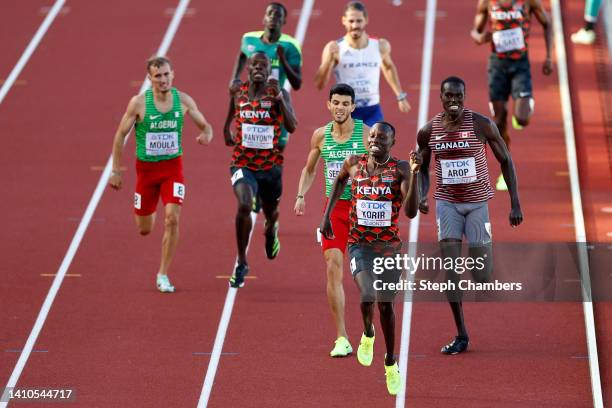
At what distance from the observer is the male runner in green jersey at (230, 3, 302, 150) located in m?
12.3

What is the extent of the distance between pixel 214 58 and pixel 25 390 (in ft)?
26.3

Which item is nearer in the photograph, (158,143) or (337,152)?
(337,152)

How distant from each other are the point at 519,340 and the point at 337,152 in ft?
6.27

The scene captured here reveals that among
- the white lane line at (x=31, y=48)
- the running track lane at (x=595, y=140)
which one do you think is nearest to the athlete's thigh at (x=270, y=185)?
the running track lane at (x=595, y=140)

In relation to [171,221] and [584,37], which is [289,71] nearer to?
[171,221]

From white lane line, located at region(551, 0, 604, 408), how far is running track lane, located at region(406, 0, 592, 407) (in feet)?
0.22

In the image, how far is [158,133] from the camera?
11.4 meters

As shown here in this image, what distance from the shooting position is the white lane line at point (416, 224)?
10055 millimetres

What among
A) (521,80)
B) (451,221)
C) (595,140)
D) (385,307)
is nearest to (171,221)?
(451,221)

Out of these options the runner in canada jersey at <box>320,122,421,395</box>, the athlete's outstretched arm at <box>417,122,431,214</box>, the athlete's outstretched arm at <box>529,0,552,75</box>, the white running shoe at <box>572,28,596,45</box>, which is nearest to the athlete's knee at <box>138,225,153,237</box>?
the runner in canada jersey at <box>320,122,421,395</box>

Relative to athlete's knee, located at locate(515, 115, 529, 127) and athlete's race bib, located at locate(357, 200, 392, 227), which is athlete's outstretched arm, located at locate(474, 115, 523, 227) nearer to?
athlete's race bib, located at locate(357, 200, 392, 227)

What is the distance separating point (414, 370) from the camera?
1009 cm

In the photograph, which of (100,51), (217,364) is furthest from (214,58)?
(217,364)

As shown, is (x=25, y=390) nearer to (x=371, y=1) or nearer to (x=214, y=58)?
(x=214, y=58)
